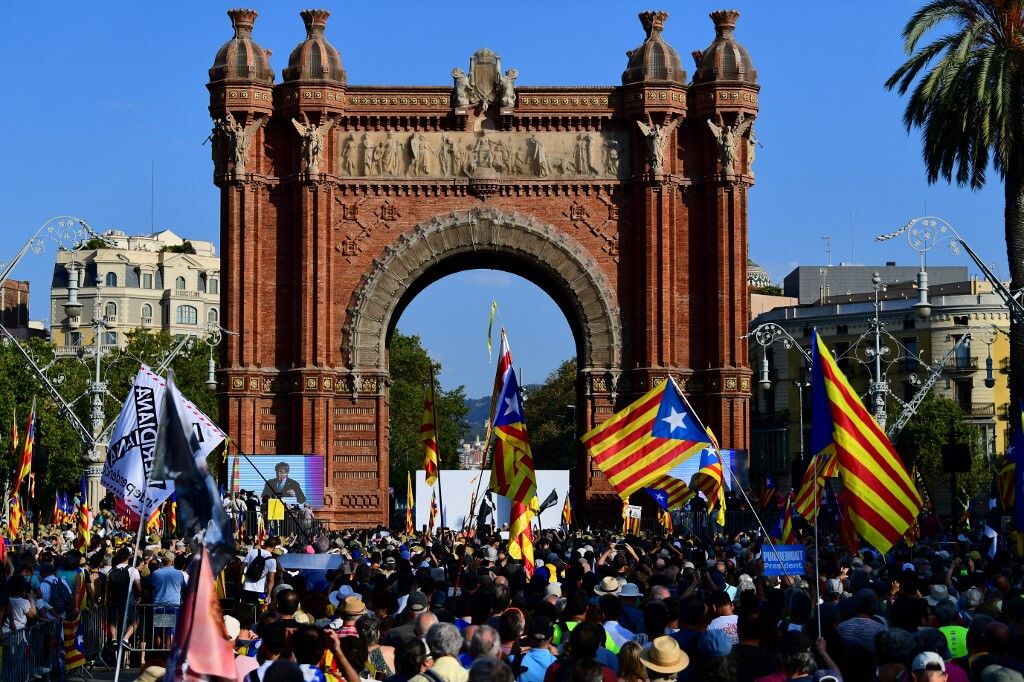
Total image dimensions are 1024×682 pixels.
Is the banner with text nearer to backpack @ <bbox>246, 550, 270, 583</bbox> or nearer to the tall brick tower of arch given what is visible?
backpack @ <bbox>246, 550, 270, 583</bbox>

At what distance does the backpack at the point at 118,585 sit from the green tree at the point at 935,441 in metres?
58.4

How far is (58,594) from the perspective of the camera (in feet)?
77.5

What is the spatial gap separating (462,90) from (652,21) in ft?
18.8

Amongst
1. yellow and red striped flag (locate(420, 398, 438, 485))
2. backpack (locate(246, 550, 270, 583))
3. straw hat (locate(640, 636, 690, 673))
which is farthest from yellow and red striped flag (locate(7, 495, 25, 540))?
straw hat (locate(640, 636, 690, 673))

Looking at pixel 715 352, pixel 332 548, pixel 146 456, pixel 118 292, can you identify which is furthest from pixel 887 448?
pixel 118 292

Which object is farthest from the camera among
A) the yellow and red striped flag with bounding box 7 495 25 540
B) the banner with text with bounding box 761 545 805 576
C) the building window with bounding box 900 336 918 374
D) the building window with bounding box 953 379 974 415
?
the building window with bounding box 900 336 918 374

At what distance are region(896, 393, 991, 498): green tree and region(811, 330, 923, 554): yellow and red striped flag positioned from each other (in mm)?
62192

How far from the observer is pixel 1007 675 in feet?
41.1

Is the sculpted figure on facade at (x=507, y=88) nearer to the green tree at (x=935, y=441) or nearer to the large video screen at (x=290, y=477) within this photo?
the large video screen at (x=290, y=477)

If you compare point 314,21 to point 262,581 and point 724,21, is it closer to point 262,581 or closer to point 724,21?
point 724,21

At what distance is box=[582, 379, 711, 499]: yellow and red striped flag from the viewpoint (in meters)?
25.7

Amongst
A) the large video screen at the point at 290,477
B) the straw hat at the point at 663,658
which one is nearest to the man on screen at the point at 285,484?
the large video screen at the point at 290,477

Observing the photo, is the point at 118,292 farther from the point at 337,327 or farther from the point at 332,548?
the point at 332,548

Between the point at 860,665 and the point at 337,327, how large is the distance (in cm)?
4160
